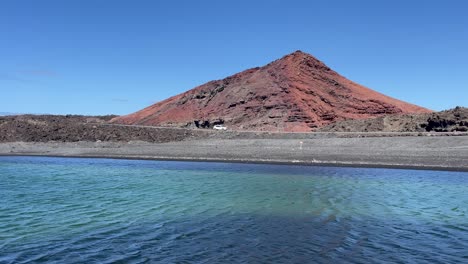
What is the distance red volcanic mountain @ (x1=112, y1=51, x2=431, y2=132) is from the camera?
54.5 meters

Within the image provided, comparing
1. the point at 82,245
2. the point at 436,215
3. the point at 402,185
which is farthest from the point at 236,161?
the point at 82,245

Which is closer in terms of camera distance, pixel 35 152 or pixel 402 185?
pixel 402 185

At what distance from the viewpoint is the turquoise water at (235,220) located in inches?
322

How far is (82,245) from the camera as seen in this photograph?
8664mm

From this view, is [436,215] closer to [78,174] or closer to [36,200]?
[36,200]

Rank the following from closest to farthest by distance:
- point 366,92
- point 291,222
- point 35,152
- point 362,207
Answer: point 291,222
point 362,207
point 35,152
point 366,92

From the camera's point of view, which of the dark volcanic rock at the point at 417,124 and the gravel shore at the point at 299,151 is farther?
the dark volcanic rock at the point at 417,124

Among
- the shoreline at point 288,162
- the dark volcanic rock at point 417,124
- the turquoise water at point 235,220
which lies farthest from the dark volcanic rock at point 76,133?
the turquoise water at point 235,220

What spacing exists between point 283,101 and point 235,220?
150ft

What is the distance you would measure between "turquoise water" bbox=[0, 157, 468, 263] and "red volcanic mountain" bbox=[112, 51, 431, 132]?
3332cm

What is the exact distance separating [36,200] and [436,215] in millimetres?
13028

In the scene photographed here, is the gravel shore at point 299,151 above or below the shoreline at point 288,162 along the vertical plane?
above

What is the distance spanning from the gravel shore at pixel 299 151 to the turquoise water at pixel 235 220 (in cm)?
566

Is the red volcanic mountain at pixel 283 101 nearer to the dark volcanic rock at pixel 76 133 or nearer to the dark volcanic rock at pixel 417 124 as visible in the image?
the dark volcanic rock at pixel 417 124
